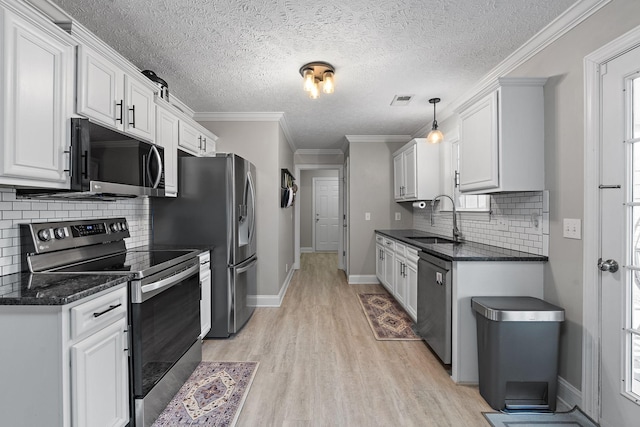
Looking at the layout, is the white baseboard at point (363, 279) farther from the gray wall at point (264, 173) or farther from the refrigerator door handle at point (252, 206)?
the refrigerator door handle at point (252, 206)

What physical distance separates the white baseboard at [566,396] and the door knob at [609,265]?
783 millimetres

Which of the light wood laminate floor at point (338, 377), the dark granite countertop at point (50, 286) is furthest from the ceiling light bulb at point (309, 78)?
the light wood laminate floor at point (338, 377)

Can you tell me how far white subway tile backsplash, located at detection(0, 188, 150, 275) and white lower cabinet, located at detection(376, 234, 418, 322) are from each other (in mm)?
2650

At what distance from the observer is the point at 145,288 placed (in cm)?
173

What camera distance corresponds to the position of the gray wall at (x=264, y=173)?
3.99m

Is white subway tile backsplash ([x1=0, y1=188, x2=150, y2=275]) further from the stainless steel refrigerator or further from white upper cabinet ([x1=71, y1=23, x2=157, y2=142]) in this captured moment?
white upper cabinet ([x1=71, y1=23, x2=157, y2=142])

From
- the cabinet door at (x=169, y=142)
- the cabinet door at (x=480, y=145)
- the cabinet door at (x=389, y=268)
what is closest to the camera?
the cabinet door at (x=480, y=145)

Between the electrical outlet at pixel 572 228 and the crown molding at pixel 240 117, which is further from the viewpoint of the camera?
the crown molding at pixel 240 117

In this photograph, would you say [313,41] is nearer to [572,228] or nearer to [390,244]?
[572,228]

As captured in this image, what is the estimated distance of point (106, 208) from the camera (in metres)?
2.42

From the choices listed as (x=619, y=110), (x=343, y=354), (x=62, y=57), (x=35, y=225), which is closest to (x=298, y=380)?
(x=343, y=354)

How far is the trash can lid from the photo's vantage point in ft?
6.15

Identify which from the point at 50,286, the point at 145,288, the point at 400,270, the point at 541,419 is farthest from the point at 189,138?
the point at 541,419

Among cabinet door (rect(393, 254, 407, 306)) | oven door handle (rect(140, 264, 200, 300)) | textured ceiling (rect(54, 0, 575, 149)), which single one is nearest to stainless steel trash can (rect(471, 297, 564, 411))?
cabinet door (rect(393, 254, 407, 306))
